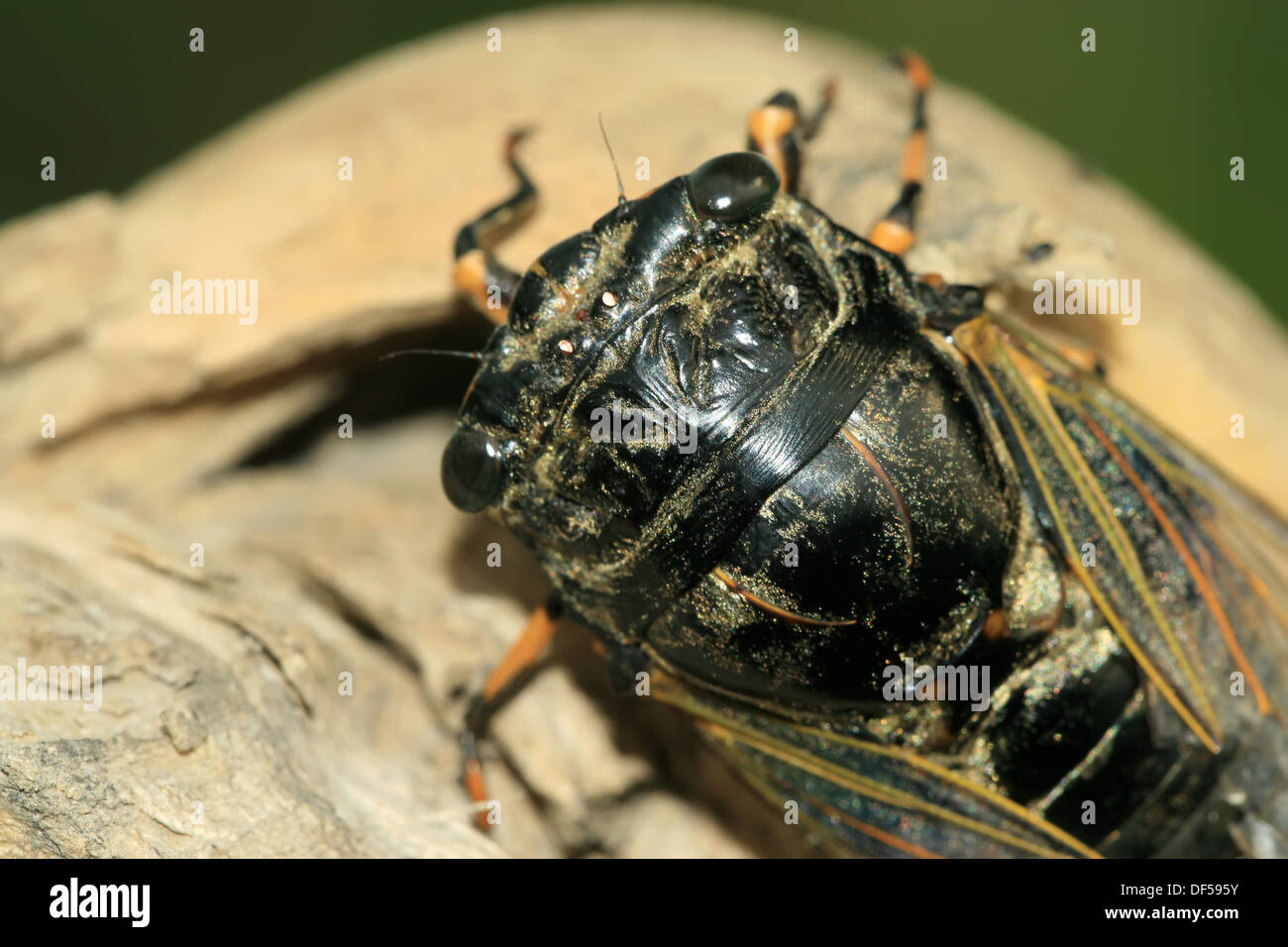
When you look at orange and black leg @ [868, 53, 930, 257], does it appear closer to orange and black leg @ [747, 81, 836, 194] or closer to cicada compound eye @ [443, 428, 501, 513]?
orange and black leg @ [747, 81, 836, 194]

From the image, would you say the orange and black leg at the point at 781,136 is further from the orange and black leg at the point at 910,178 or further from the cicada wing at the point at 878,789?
Result: the cicada wing at the point at 878,789

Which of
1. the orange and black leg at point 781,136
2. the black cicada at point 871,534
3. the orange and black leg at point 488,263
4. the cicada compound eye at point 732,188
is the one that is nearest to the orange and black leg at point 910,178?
the black cicada at point 871,534

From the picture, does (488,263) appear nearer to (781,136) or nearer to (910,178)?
(781,136)

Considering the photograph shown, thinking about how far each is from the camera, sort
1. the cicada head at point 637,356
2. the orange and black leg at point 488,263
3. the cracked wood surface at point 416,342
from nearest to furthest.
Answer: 1. the cicada head at point 637,356
2. the orange and black leg at point 488,263
3. the cracked wood surface at point 416,342

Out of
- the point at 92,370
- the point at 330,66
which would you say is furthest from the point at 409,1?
the point at 92,370

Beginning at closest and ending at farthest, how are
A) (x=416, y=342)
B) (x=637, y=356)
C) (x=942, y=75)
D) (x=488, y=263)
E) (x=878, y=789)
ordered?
1. (x=637, y=356)
2. (x=878, y=789)
3. (x=488, y=263)
4. (x=416, y=342)
5. (x=942, y=75)

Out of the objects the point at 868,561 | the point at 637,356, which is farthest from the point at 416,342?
the point at 868,561
